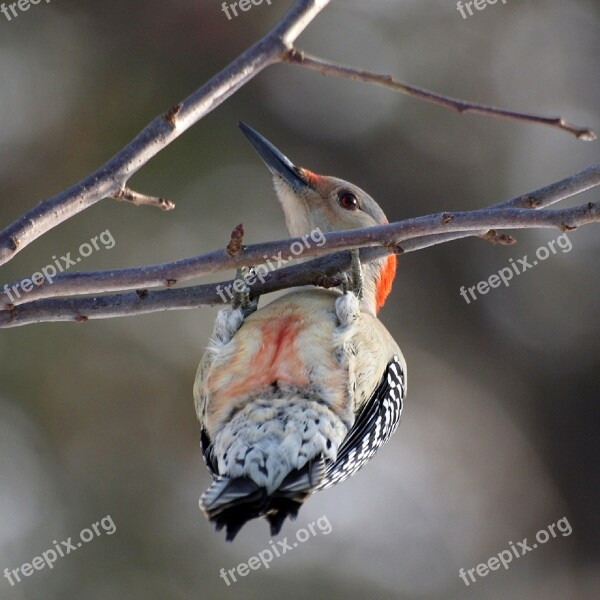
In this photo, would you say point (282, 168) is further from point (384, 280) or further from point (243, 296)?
point (243, 296)

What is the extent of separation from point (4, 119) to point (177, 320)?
110 inches

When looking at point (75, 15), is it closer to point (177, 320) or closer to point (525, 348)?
point (177, 320)

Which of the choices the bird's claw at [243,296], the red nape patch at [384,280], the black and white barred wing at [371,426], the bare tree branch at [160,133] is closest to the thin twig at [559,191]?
the bare tree branch at [160,133]

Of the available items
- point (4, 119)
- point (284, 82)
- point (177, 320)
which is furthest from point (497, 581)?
point (4, 119)

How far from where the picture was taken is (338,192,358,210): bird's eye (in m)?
6.03
